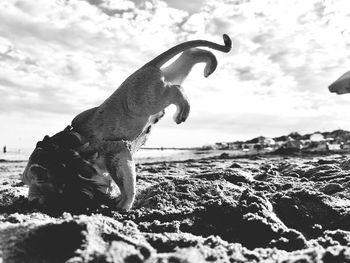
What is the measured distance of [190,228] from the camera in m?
3.06

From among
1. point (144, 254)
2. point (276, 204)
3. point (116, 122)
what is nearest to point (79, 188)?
point (116, 122)

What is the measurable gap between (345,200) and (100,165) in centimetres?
281

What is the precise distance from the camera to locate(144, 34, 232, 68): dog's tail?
370cm

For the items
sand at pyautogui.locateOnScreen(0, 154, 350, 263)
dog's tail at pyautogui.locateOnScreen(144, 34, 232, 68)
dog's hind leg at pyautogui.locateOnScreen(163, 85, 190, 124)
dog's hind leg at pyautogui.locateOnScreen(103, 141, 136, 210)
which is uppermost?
dog's tail at pyautogui.locateOnScreen(144, 34, 232, 68)

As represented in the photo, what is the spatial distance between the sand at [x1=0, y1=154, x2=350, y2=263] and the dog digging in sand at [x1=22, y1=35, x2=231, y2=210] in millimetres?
285

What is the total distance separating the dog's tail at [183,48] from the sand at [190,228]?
Answer: 1442 millimetres

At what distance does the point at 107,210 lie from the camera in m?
3.48

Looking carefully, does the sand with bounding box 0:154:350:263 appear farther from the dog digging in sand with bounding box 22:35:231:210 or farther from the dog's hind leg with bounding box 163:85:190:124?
the dog's hind leg with bounding box 163:85:190:124

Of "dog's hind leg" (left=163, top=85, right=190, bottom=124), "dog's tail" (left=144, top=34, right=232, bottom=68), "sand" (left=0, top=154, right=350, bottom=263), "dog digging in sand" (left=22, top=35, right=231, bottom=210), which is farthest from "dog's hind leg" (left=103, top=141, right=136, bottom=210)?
"dog's tail" (left=144, top=34, right=232, bottom=68)

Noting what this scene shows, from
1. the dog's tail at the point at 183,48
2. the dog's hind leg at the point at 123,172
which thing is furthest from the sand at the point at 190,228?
the dog's tail at the point at 183,48

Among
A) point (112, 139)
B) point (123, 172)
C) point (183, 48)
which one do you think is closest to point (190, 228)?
point (123, 172)

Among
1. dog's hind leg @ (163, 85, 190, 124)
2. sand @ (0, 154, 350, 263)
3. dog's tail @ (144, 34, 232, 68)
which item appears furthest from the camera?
dog's tail @ (144, 34, 232, 68)

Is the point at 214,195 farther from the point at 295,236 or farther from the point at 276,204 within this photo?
the point at 295,236

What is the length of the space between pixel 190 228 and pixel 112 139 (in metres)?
1.17
